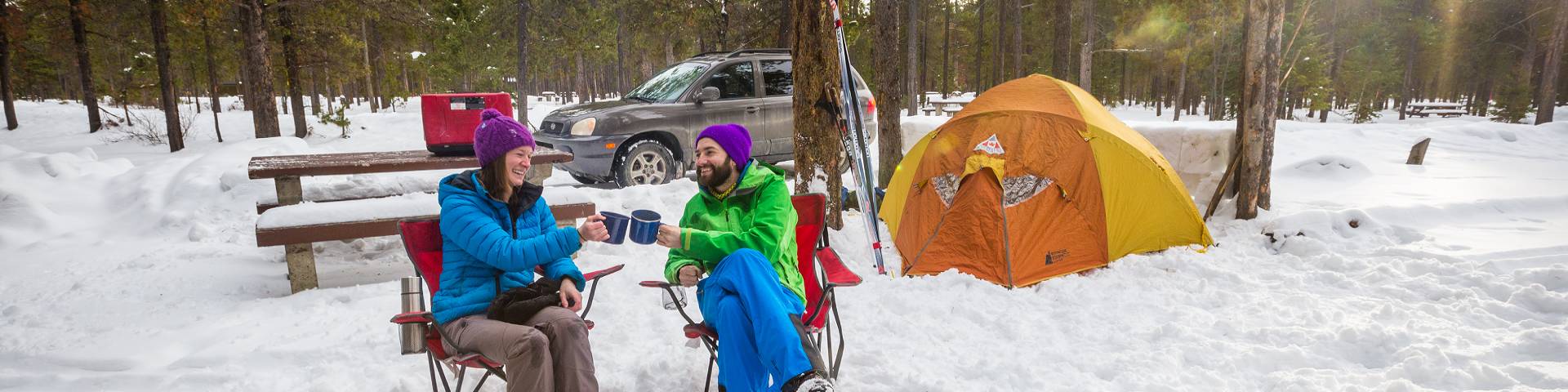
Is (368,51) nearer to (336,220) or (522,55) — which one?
(522,55)

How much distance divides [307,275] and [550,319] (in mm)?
2797

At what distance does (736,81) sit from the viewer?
8336 mm

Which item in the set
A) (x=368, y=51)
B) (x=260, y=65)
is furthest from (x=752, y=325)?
(x=368, y=51)

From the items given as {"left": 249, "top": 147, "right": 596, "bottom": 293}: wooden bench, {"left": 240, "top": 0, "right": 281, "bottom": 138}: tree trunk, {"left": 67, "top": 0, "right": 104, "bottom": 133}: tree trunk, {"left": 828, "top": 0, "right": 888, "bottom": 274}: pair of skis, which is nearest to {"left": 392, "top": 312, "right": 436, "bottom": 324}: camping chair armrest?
{"left": 249, "top": 147, "right": 596, "bottom": 293}: wooden bench

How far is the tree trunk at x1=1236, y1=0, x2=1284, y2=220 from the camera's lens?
621cm

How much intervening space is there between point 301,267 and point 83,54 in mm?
17137

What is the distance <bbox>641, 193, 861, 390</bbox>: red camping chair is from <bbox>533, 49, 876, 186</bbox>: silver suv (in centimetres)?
421

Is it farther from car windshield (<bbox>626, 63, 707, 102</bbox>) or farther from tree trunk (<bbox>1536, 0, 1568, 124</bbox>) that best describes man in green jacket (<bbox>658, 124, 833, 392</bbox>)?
tree trunk (<bbox>1536, 0, 1568, 124</bbox>)

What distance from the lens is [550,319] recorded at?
265cm

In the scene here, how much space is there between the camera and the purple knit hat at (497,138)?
8.68 ft

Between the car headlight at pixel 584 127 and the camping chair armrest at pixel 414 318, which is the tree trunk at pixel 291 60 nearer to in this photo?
the car headlight at pixel 584 127

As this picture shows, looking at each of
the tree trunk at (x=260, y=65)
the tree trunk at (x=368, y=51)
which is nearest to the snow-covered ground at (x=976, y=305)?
the tree trunk at (x=260, y=65)

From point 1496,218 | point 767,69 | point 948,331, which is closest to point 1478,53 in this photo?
point 1496,218

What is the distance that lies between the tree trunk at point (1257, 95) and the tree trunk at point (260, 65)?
13.4 meters
